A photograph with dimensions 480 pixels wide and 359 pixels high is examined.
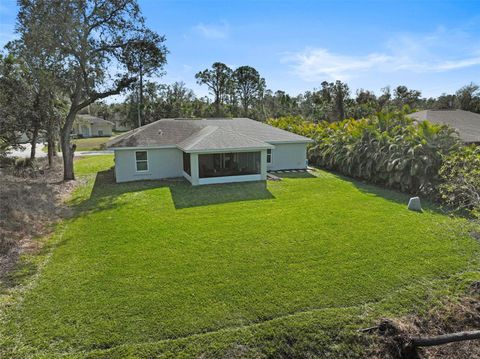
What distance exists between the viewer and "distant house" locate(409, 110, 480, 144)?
19.0 metres

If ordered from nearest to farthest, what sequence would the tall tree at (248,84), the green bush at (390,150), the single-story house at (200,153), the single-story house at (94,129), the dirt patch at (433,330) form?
the dirt patch at (433,330), the green bush at (390,150), the single-story house at (200,153), the single-story house at (94,129), the tall tree at (248,84)

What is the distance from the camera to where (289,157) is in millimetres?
20969

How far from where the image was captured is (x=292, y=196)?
14.2 meters

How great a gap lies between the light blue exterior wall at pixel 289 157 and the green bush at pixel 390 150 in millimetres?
1420

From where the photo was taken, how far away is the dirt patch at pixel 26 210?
28.4 ft

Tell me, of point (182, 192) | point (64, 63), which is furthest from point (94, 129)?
point (182, 192)

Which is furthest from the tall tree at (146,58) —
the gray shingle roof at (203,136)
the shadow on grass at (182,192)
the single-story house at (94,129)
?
the single-story house at (94,129)

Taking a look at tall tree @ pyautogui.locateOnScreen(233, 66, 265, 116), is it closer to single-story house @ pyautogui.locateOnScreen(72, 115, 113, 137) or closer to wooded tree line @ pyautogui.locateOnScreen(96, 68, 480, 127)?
wooded tree line @ pyautogui.locateOnScreen(96, 68, 480, 127)

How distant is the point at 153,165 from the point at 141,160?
732mm

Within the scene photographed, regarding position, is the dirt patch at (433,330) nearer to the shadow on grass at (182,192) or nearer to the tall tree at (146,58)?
the shadow on grass at (182,192)

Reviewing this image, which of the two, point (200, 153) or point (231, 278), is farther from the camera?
point (200, 153)

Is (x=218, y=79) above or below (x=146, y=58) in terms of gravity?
above

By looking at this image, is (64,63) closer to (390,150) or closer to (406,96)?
(390,150)

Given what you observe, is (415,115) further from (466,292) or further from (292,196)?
(466,292)
